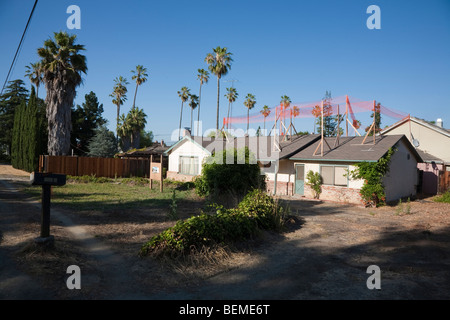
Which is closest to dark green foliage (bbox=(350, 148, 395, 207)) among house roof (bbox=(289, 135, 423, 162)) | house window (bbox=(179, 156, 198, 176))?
house roof (bbox=(289, 135, 423, 162))

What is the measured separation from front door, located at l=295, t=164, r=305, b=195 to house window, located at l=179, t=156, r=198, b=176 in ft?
29.5

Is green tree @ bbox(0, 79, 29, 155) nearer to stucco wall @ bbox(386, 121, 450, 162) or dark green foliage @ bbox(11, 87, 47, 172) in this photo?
dark green foliage @ bbox(11, 87, 47, 172)

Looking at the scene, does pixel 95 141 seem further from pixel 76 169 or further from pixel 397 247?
pixel 397 247

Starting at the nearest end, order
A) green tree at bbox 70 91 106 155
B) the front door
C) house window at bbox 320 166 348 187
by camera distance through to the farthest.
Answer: house window at bbox 320 166 348 187, the front door, green tree at bbox 70 91 106 155

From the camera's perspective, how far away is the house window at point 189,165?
2476 cm

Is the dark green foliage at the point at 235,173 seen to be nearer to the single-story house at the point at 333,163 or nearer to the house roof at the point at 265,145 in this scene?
the single-story house at the point at 333,163

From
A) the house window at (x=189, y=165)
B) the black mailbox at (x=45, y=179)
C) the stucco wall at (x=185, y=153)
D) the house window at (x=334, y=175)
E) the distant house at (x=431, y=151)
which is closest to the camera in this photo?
the black mailbox at (x=45, y=179)

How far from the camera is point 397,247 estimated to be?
766cm

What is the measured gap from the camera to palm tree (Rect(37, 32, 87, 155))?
1006 inches

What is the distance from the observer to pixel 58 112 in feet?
86.6

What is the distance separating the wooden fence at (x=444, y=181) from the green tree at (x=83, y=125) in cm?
4181

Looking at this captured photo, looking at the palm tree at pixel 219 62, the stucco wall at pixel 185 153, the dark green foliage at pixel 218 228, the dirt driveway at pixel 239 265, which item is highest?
the palm tree at pixel 219 62

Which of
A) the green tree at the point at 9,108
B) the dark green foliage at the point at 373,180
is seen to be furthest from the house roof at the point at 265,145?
the green tree at the point at 9,108

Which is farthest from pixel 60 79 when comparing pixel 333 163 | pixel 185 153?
pixel 333 163
